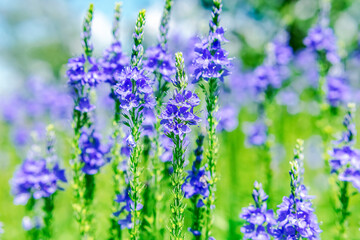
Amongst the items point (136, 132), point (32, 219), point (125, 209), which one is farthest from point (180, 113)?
point (32, 219)

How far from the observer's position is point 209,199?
3213 millimetres

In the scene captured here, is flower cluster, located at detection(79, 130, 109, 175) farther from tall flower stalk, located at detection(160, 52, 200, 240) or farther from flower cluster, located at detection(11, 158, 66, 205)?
tall flower stalk, located at detection(160, 52, 200, 240)

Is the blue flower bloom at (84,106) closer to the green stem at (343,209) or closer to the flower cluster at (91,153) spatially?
the flower cluster at (91,153)

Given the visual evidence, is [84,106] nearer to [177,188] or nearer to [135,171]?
[135,171]

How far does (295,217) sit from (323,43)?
138 inches

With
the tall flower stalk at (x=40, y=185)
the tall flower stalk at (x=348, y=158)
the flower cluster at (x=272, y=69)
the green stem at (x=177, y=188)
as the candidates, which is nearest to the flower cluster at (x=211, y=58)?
the green stem at (x=177, y=188)

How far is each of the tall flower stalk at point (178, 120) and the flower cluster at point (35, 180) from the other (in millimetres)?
1738

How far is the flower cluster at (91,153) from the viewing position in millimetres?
3880

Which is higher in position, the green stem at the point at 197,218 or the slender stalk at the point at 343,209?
the slender stalk at the point at 343,209

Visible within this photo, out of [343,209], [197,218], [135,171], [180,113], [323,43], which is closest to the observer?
[180,113]

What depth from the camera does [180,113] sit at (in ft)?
9.51

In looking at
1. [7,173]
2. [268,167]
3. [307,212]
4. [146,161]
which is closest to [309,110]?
[268,167]

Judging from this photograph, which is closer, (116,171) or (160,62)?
(116,171)

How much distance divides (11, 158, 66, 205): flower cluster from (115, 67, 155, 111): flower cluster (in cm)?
163
